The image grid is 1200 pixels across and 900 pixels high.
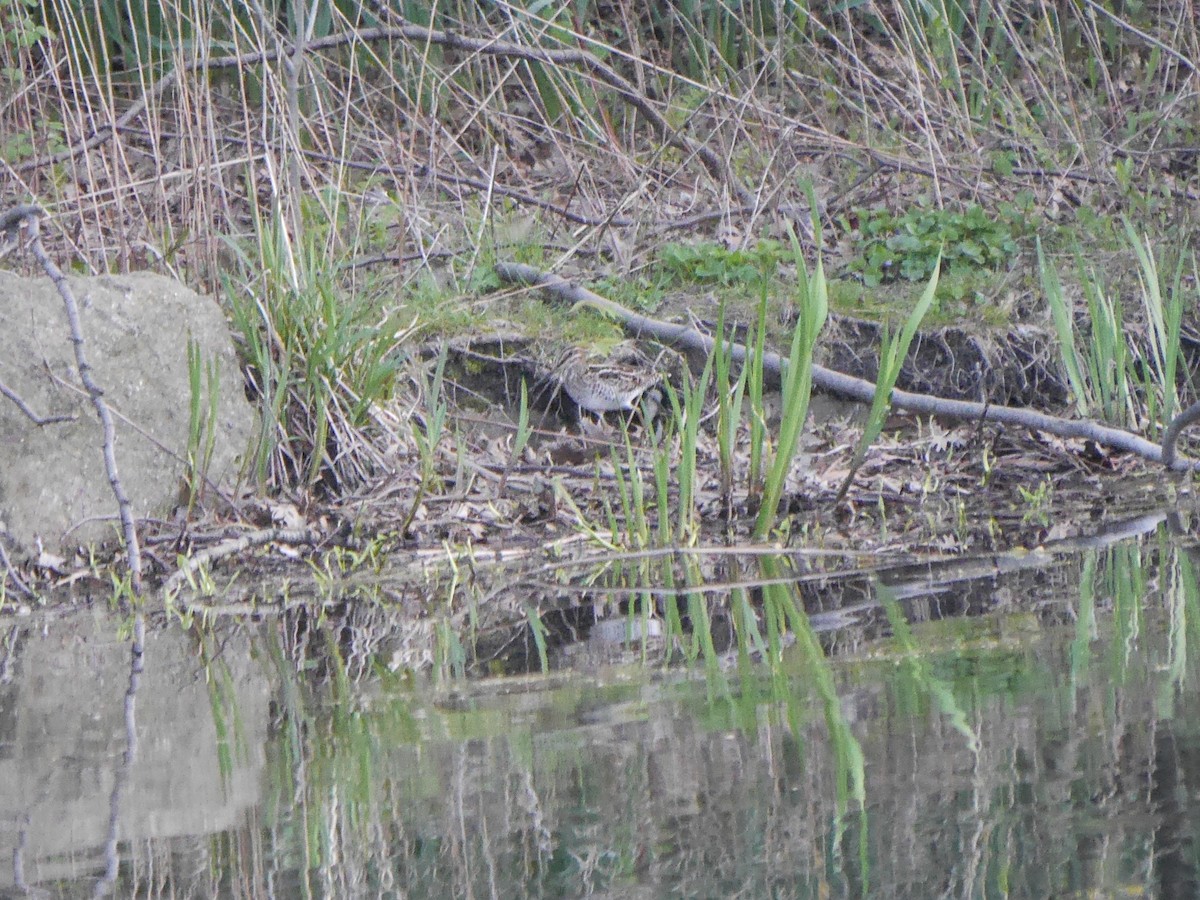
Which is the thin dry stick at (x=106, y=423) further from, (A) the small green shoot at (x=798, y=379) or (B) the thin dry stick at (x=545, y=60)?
(B) the thin dry stick at (x=545, y=60)

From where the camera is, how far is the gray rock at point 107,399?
12.6 ft

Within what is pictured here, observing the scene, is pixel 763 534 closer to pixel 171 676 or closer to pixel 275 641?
pixel 275 641

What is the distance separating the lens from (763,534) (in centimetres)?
354

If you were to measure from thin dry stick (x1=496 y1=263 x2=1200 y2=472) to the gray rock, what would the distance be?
1396 millimetres

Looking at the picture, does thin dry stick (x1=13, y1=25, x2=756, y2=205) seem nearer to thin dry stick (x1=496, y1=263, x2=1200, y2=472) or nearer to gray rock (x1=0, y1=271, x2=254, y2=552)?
thin dry stick (x1=496, y1=263, x2=1200, y2=472)

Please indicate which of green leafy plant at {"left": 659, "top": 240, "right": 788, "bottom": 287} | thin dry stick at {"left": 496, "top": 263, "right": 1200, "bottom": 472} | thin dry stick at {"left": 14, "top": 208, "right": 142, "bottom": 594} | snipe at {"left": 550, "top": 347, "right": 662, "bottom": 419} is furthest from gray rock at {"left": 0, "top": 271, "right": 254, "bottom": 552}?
green leafy plant at {"left": 659, "top": 240, "right": 788, "bottom": 287}

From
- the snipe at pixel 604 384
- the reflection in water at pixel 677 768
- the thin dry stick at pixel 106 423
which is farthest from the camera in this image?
the snipe at pixel 604 384

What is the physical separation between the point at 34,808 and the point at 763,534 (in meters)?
2.10

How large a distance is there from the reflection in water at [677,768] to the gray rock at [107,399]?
1353mm

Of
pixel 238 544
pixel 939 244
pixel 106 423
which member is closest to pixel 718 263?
pixel 939 244

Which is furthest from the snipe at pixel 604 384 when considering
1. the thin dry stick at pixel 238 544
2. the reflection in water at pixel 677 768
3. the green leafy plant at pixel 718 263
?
the reflection in water at pixel 677 768

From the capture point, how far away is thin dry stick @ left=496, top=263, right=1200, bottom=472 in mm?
4043

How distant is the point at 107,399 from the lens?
403 cm

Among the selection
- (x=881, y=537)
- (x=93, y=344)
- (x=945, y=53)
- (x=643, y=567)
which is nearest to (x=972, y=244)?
(x=945, y=53)
